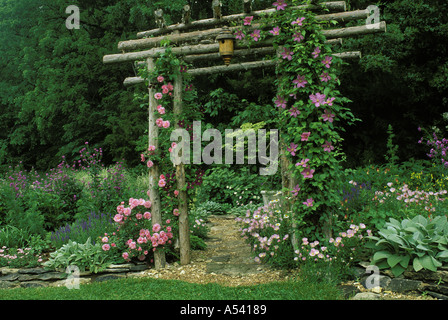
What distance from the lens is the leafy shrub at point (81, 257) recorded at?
16.8ft

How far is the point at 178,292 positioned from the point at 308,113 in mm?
2407

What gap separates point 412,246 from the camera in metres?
4.19

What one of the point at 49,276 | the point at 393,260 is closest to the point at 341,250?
the point at 393,260

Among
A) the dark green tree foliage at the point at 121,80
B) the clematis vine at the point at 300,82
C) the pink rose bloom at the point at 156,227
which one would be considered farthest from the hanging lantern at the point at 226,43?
the pink rose bloom at the point at 156,227

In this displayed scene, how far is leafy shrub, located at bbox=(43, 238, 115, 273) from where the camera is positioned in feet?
16.8

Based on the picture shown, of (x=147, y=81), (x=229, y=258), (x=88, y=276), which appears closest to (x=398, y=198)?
(x=229, y=258)

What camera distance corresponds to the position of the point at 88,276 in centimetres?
508

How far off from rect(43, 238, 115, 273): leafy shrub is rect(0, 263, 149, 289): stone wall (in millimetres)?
78

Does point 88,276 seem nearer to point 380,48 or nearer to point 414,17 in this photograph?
point 380,48

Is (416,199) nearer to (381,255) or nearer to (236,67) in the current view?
(381,255)

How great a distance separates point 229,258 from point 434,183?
147 inches

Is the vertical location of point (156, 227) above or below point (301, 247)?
above

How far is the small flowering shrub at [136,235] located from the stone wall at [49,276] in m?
0.16

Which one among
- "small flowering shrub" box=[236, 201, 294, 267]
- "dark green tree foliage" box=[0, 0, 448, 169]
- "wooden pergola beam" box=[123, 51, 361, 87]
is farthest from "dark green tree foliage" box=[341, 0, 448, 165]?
"small flowering shrub" box=[236, 201, 294, 267]
